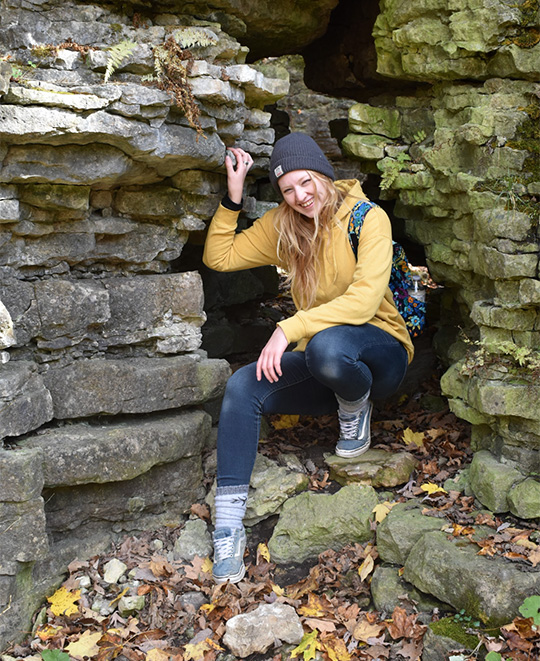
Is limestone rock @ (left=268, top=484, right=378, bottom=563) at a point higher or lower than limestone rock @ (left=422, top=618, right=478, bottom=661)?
higher

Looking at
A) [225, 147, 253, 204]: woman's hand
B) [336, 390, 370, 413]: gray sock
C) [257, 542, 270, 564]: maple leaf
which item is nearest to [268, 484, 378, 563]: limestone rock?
[257, 542, 270, 564]: maple leaf

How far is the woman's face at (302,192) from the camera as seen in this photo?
159 inches

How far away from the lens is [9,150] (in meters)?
3.62

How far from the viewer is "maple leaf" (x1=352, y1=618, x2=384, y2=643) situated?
3492 mm

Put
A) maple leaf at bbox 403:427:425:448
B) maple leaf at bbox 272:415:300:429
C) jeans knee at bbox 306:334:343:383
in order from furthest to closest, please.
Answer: maple leaf at bbox 272:415:300:429
maple leaf at bbox 403:427:425:448
jeans knee at bbox 306:334:343:383

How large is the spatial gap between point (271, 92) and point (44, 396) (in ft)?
8.33

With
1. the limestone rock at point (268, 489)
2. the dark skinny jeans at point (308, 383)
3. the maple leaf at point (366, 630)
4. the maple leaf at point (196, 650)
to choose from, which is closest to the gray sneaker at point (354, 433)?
the dark skinny jeans at point (308, 383)

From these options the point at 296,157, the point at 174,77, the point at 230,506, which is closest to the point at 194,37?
the point at 174,77

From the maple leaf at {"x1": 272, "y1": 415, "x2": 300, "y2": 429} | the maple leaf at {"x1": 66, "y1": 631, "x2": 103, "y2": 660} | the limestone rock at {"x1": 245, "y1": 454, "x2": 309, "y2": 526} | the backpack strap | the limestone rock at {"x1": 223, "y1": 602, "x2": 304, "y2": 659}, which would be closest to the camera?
the limestone rock at {"x1": 223, "y1": 602, "x2": 304, "y2": 659}

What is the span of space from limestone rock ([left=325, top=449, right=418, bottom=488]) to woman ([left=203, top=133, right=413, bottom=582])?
98mm

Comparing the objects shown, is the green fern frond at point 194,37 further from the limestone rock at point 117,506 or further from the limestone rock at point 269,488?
the limestone rock at point 269,488

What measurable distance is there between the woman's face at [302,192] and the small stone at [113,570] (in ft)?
8.19

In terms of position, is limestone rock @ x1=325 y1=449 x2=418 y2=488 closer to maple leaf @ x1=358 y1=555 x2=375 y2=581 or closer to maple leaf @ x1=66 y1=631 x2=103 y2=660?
maple leaf @ x1=358 y1=555 x2=375 y2=581

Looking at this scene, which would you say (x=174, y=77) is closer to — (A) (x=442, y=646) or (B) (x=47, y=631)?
(B) (x=47, y=631)
